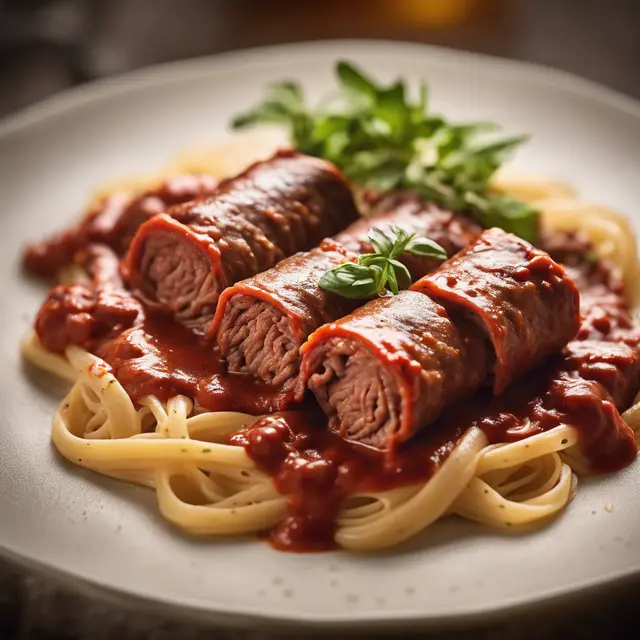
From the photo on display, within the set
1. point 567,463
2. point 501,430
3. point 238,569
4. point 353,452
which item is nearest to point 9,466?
point 238,569

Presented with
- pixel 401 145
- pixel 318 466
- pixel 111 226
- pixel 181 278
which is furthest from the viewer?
pixel 401 145

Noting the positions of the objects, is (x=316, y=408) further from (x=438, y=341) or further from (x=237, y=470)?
(x=438, y=341)

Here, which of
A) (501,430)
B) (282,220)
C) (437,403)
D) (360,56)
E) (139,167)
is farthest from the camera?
(360,56)

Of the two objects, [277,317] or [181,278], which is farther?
[181,278]

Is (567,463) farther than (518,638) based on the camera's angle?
Yes

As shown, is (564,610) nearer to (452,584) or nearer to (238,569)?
(452,584)

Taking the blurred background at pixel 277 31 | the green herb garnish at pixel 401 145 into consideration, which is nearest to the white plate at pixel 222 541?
the green herb garnish at pixel 401 145

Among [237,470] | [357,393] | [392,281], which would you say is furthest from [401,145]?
[237,470]
